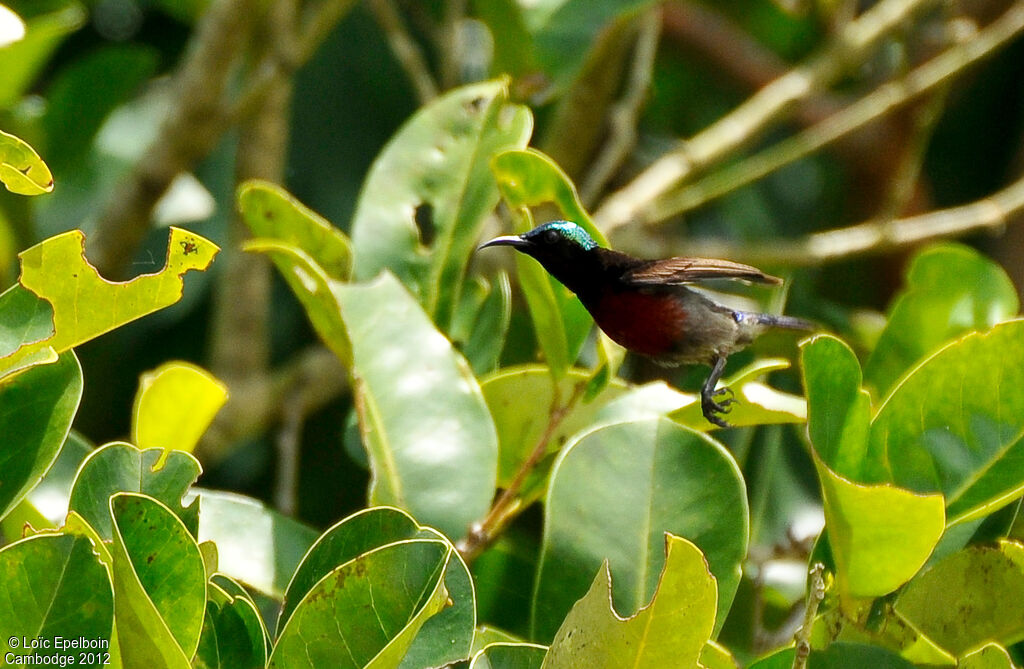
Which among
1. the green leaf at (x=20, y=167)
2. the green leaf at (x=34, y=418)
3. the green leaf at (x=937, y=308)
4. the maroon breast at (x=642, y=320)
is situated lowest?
the green leaf at (x=937, y=308)

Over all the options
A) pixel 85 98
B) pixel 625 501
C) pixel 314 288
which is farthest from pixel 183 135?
pixel 625 501

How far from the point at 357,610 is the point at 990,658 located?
60 centimetres

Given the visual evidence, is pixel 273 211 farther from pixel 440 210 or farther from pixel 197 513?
pixel 197 513

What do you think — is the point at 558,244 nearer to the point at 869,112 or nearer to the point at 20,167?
the point at 20,167

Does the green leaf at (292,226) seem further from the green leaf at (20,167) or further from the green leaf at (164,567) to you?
the green leaf at (164,567)

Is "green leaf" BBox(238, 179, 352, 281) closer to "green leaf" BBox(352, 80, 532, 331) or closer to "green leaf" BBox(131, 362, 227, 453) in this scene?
"green leaf" BBox(352, 80, 532, 331)

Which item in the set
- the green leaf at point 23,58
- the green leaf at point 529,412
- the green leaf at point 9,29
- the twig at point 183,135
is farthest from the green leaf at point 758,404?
the green leaf at point 23,58

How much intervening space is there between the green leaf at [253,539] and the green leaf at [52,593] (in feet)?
1.06

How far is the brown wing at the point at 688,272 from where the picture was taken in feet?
5.76

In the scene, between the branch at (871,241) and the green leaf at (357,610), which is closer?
the green leaf at (357,610)

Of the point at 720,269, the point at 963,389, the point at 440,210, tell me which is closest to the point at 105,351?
the point at 440,210

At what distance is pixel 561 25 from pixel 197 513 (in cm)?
142

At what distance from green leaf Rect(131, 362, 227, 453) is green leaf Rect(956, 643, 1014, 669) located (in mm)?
966

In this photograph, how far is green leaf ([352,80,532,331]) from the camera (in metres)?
1.68
